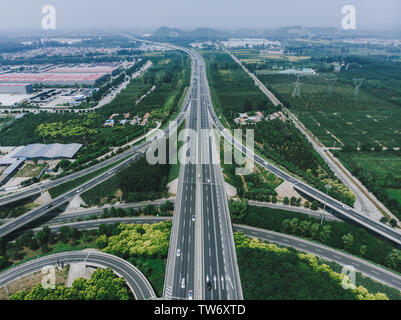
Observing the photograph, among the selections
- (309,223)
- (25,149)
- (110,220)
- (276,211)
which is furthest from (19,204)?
(309,223)

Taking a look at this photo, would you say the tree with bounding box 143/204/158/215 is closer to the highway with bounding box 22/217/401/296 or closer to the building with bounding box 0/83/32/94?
the highway with bounding box 22/217/401/296

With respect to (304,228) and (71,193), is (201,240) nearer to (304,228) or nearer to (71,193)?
(304,228)

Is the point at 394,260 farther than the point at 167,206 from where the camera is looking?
No

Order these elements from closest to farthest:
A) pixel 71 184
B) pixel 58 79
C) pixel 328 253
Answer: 1. pixel 328 253
2. pixel 71 184
3. pixel 58 79

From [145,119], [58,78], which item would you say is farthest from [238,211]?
[58,78]

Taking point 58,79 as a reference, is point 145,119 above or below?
below

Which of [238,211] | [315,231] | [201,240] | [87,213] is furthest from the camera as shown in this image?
[87,213]

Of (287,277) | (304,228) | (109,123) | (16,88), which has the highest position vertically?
(16,88)
